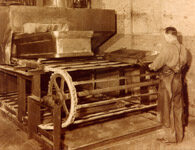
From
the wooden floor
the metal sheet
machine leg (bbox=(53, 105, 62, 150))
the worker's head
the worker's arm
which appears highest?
the metal sheet

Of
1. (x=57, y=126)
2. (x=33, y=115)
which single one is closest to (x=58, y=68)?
(x=57, y=126)

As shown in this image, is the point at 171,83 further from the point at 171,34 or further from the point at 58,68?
the point at 58,68

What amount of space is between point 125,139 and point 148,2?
2963mm

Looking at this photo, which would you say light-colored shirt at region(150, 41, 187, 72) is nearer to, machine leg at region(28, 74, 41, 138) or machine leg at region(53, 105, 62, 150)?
machine leg at region(53, 105, 62, 150)

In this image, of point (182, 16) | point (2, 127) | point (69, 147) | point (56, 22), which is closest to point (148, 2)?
point (182, 16)

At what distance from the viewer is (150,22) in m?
5.56

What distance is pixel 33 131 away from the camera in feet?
13.5

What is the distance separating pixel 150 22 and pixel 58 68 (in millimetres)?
2678

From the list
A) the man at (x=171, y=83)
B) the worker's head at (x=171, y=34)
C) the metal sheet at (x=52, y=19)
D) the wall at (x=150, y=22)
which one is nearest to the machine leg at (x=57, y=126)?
the man at (x=171, y=83)

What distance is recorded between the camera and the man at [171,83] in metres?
3.99

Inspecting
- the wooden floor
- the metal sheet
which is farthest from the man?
the metal sheet

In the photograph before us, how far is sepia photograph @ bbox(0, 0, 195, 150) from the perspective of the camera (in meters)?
3.90

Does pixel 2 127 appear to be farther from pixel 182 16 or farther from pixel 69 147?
pixel 182 16

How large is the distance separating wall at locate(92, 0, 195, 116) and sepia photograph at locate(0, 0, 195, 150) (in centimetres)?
2
